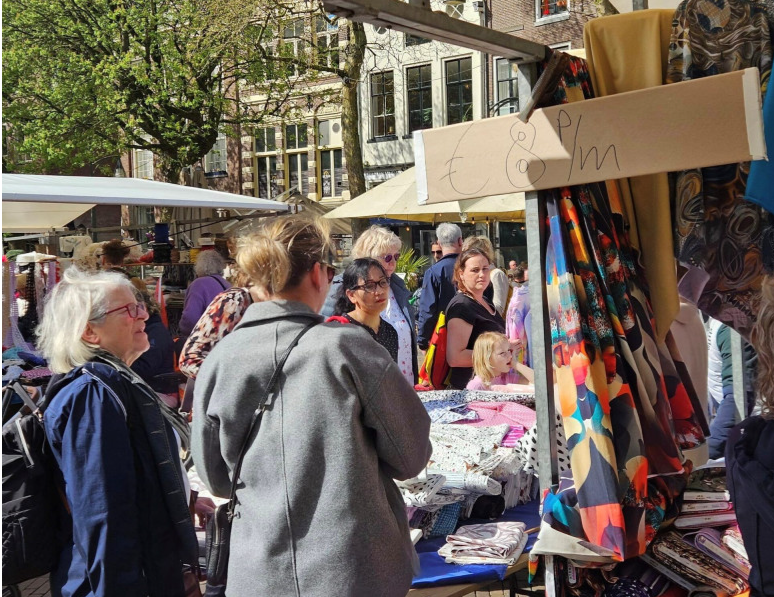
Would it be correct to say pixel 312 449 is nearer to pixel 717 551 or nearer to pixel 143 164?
pixel 717 551

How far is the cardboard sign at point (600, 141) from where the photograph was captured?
5.67 ft

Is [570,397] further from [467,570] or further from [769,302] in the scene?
[467,570]

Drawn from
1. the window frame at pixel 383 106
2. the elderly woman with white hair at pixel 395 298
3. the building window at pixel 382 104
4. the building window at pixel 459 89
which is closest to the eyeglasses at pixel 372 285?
the elderly woman with white hair at pixel 395 298

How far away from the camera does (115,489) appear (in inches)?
83.0

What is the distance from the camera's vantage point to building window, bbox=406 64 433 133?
23453 millimetres

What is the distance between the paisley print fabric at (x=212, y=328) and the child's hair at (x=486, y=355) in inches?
48.8

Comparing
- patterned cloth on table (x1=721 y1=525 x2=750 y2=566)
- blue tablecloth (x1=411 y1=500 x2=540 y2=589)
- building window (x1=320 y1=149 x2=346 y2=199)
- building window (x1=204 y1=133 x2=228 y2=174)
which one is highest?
building window (x1=204 y1=133 x2=228 y2=174)

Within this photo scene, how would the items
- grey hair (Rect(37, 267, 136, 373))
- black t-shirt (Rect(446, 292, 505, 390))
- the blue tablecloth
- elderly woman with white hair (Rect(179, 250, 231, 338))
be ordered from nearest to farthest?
grey hair (Rect(37, 267, 136, 373)), the blue tablecloth, black t-shirt (Rect(446, 292, 505, 390)), elderly woman with white hair (Rect(179, 250, 231, 338))

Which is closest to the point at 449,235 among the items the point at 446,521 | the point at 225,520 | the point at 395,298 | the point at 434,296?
the point at 434,296

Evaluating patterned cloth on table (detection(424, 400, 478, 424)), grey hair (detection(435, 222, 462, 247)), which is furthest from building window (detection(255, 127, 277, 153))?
patterned cloth on table (detection(424, 400, 478, 424))

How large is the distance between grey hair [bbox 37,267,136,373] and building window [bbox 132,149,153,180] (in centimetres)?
2986

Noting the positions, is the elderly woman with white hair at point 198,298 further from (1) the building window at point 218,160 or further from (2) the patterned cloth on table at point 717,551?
(1) the building window at point 218,160

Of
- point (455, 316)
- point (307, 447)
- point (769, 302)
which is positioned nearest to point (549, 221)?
point (769, 302)

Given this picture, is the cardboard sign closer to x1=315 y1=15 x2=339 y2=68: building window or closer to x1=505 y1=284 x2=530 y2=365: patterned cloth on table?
x1=505 y1=284 x2=530 y2=365: patterned cloth on table
